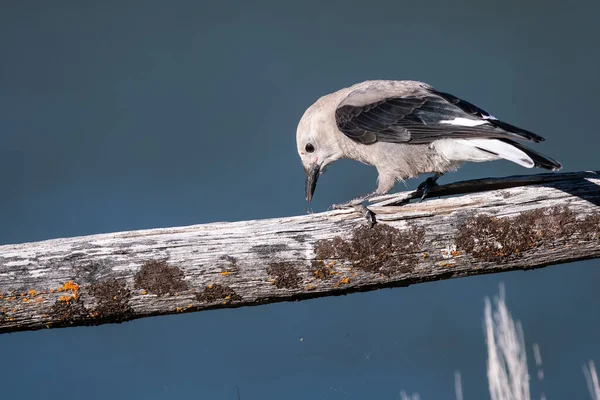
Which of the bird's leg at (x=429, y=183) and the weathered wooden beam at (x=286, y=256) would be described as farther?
the bird's leg at (x=429, y=183)

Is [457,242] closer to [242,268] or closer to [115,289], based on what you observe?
[242,268]

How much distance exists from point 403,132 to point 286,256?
3.50ft

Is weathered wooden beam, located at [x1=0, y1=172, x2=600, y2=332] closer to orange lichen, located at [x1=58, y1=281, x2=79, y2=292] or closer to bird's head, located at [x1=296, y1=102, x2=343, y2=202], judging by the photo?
orange lichen, located at [x1=58, y1=281, x2=79, y2=292]

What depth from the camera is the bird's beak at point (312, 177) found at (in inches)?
144

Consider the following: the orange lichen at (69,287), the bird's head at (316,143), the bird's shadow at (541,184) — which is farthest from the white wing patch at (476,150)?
the orange lichen at (69,287)

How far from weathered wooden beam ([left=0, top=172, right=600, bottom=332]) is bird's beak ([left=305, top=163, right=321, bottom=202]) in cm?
125

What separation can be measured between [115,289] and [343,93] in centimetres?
181

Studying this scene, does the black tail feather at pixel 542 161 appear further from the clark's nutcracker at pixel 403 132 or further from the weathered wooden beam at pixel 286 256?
the weathered wooden beam at pixel 286 256

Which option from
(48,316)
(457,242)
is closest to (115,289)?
(48,316)

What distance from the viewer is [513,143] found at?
2.66 m

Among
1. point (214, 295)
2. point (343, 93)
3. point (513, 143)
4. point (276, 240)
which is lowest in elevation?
point (214, 295)

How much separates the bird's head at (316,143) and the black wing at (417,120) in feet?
0.48

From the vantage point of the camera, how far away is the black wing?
2.78 m

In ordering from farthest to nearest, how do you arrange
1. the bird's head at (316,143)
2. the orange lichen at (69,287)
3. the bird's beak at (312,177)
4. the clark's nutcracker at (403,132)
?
1. the bird's beak at (312,177)
2. the bird's head at (316,143)
3. the clark's nutcracker at (403,132)
4. the orange lichen at (69,287)
